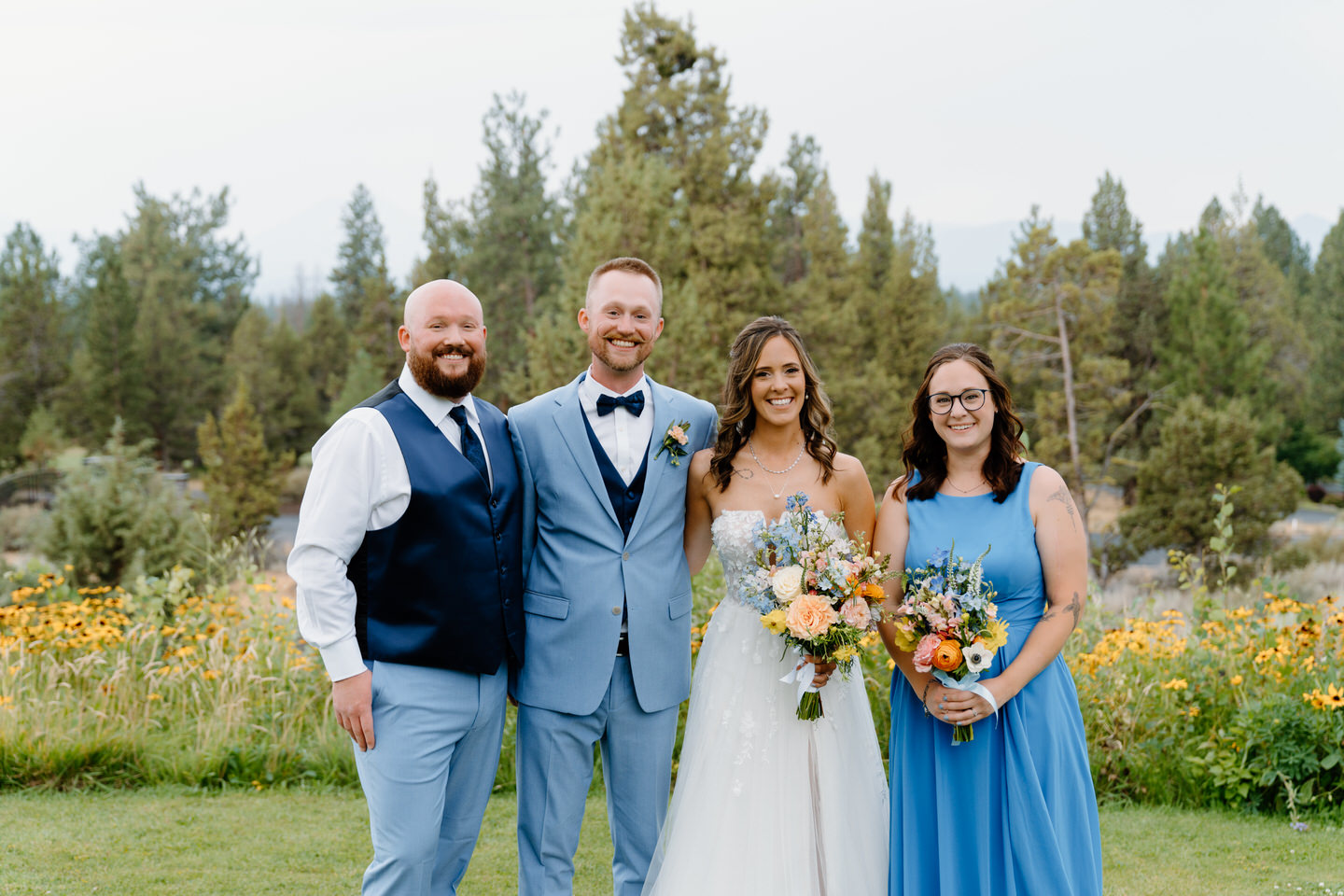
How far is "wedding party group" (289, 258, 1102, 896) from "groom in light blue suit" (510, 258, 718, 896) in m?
0.01

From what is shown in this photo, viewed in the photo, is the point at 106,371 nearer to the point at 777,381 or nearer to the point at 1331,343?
the point at 777,381

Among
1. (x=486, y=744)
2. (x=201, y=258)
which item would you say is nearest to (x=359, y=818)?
(x=486, y=744)

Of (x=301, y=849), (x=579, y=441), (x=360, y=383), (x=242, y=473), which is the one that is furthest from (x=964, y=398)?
(x=360, y=383)

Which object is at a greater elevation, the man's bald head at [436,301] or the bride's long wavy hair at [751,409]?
the man's bald head at [436,301]

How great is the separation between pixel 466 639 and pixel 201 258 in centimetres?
4267

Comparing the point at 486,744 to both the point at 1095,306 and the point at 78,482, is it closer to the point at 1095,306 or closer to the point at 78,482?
the point at 78,482

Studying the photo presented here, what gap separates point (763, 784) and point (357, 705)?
1449mm

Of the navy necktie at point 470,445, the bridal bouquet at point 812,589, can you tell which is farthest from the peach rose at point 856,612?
the navy necktie at point 470,445

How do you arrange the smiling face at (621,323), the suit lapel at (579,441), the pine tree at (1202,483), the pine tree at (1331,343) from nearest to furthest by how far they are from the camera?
the suit lapel at (579,441) → the smiling face at (621,323) → the pine tree at (1202,483) → the pine tree at (1331,343)

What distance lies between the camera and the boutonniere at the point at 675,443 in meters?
3.59

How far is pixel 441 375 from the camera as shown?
3.31 metres

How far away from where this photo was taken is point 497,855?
4.78 m

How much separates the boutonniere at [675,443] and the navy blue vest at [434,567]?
65cm

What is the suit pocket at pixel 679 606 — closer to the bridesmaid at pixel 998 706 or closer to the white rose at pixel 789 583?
the white rose at pixel 789 583
